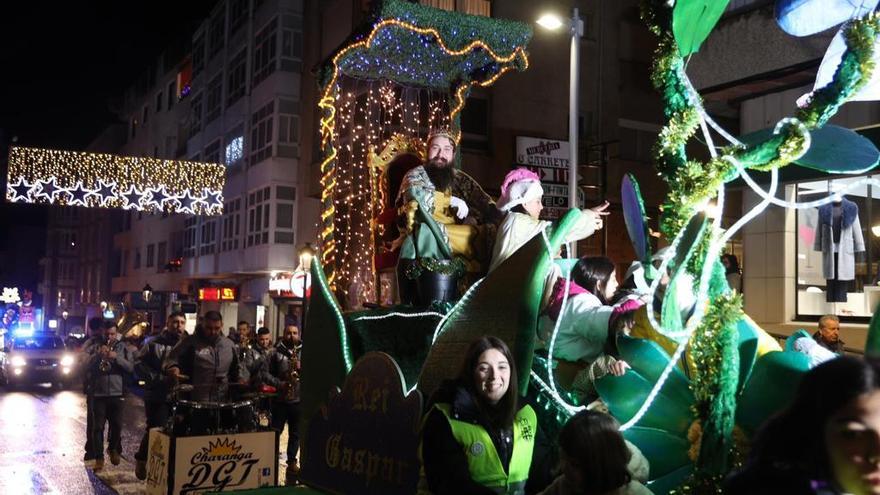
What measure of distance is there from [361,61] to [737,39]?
6417mm

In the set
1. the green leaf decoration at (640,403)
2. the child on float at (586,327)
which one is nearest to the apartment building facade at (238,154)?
the child on float at (586,327)

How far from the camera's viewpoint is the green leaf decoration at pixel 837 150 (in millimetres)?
4031

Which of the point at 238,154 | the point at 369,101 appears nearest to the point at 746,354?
the point at 369,101

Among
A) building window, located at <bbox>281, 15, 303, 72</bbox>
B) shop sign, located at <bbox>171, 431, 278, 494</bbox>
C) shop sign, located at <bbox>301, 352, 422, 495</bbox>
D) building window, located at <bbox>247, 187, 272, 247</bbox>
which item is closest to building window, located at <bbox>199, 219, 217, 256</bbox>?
building window, located at <bbox>247, 187, 272, 247</bbox>

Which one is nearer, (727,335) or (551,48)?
(727,335)

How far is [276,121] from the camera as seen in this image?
105 feet

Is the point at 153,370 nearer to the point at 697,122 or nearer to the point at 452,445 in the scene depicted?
the point at 452,445

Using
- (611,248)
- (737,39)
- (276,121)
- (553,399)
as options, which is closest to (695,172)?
(553,399)

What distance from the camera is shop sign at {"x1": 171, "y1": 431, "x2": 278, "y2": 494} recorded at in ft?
25.1

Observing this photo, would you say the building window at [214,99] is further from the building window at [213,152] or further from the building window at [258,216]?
the building window at [258,216]

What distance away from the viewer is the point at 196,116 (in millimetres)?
44281

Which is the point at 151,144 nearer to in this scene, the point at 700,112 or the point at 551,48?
the point at 551,48

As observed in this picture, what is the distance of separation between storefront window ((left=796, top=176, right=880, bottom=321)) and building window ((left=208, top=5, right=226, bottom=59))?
3137 cm

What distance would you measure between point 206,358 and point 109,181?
12.3m
